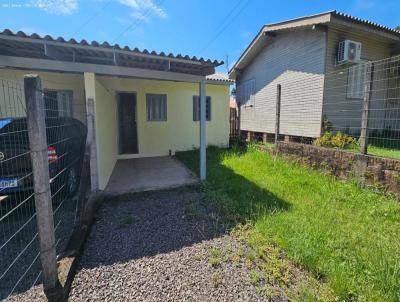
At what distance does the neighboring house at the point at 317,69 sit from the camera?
7707mm

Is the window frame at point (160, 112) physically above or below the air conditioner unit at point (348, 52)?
below

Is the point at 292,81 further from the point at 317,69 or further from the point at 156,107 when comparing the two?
the point at 156,107

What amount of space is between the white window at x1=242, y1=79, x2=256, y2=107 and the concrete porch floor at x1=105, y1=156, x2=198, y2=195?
5889 millimetres

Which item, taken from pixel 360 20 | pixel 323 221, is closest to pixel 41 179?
pixel 323 221

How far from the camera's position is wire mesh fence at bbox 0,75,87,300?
2498 millimetres

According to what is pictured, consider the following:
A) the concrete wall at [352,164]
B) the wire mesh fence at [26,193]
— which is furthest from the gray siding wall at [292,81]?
the wire mesh fence at [26,193]

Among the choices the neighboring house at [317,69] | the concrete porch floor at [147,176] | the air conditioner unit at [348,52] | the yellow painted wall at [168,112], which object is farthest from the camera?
the neighboring house at [317,69]

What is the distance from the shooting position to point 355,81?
8.33 meters

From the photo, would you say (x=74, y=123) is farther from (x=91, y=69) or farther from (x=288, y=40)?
(x=288, y=40)

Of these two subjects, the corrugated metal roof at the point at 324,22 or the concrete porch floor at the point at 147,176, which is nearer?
the concrete porch floor at the point at 147,176

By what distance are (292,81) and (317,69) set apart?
4.02 ft

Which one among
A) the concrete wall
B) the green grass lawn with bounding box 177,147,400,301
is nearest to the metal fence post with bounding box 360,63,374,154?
the concrete wall

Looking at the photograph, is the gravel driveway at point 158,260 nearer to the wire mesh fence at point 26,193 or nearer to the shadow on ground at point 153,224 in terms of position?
the shadow on ground at point 153,224

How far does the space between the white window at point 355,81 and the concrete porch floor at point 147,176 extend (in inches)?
256
